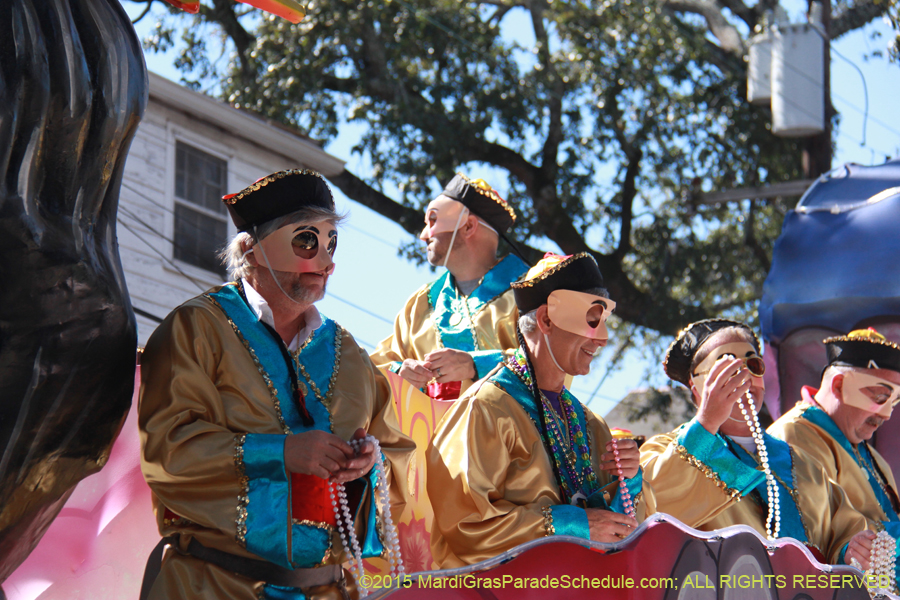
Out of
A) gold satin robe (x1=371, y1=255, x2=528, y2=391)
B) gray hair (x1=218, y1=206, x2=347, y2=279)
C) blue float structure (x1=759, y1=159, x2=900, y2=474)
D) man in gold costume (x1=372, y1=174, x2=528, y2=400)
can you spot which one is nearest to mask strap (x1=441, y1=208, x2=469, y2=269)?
man in gold costume (x1=372, y1=174, x2=528, y2=400)

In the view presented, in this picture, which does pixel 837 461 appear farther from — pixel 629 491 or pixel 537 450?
pixel 537 450

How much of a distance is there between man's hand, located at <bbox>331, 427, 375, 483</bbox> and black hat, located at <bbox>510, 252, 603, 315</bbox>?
A: 122 cm

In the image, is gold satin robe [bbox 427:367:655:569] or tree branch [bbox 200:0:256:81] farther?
tree branch [bbox 200:0:256:81]

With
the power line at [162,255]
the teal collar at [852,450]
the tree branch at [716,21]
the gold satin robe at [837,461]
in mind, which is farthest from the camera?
the tree branch at [716,21]

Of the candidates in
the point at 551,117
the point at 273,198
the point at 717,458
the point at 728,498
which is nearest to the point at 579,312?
the point at 717,458

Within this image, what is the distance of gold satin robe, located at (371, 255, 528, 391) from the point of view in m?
4.70

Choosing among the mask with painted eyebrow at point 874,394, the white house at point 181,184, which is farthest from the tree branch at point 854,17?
the mask with painted eyebrow at point 874,394

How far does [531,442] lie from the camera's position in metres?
3.41

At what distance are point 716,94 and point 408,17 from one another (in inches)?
145

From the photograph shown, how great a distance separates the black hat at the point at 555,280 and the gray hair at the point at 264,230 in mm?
854

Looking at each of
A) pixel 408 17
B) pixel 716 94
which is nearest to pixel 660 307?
pixel 716 94

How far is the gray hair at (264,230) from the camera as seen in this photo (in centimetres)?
302

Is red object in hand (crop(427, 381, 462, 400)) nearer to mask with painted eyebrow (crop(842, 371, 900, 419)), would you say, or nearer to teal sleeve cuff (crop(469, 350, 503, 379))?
teal sleeve cuff (crop(469, 350, 503, 379))

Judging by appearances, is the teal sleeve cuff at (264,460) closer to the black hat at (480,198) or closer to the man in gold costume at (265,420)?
the man in gold costume at (265,420)
